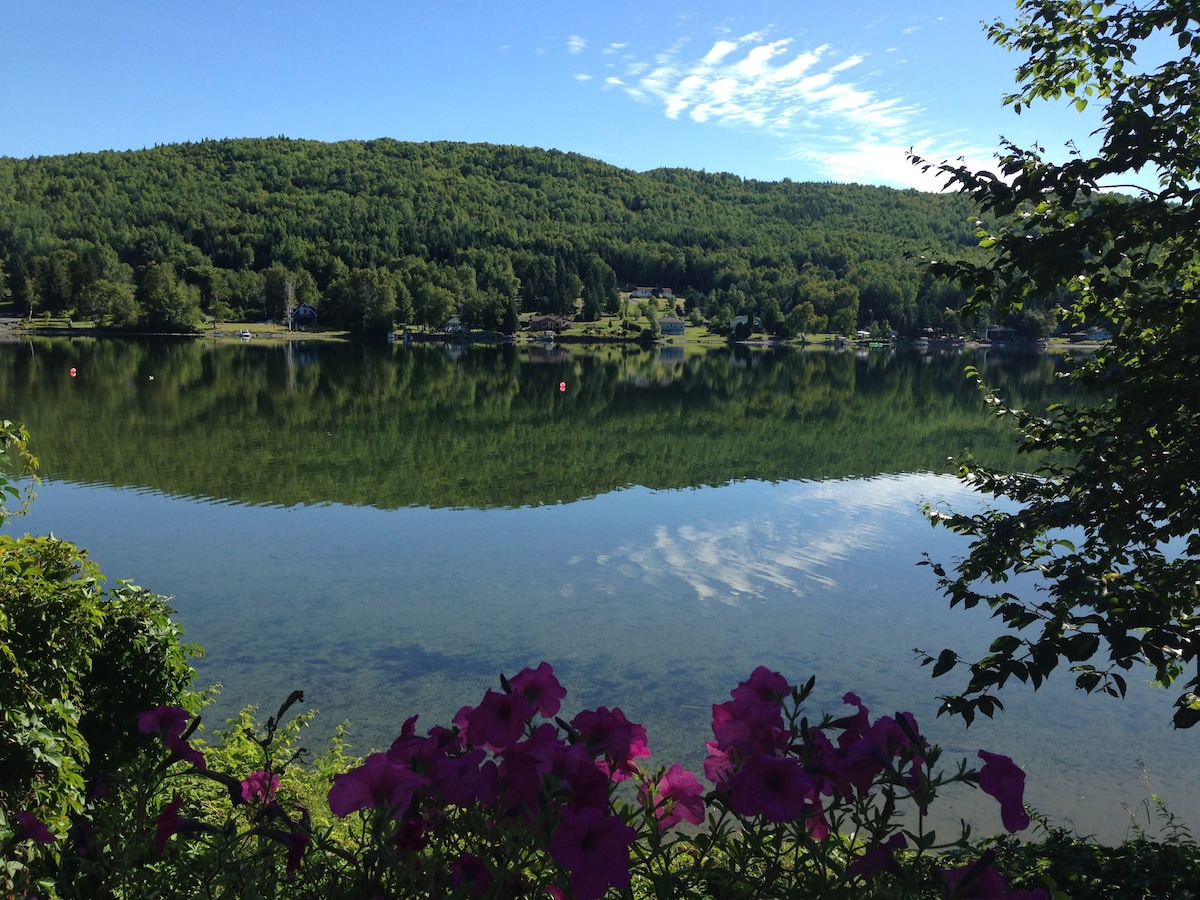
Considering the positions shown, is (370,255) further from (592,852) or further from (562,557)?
(592,852)

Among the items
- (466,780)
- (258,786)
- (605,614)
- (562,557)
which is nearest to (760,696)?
(466,780)

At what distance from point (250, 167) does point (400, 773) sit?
222m

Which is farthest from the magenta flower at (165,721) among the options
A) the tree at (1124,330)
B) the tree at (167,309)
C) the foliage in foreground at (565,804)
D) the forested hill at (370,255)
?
the tree at (167,309)

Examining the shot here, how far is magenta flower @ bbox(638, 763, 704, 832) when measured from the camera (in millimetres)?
1983

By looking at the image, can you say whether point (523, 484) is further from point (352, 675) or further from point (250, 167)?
point (250, 167)

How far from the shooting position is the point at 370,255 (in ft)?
490

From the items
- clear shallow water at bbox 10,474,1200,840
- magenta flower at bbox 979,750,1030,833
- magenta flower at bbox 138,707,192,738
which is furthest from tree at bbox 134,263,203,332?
magenta flower at bbox 979,750,1030,833

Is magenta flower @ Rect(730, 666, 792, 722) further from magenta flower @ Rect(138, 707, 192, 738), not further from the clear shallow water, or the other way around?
the clear shallow water

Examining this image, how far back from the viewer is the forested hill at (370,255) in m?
125

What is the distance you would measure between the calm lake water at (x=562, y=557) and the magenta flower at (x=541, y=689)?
697cm

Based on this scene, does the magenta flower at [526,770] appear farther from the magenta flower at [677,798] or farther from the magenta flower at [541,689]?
the magenta flower at [677,798]

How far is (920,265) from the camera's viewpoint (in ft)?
15.2

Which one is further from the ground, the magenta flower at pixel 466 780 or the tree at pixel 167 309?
the tree at pixel 167 309

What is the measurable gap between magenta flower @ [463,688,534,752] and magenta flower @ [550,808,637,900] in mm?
315
